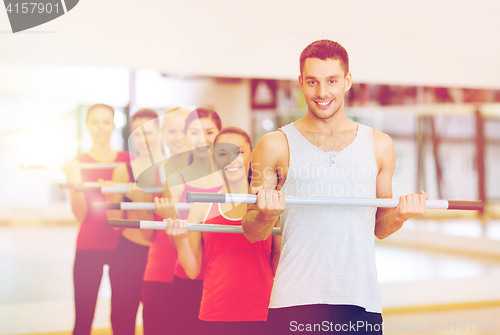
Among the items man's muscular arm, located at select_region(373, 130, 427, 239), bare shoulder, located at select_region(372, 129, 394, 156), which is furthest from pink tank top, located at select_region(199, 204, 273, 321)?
bare shoulder, located at select_region(372, 129, 394, 156)

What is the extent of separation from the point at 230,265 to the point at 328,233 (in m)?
0.51

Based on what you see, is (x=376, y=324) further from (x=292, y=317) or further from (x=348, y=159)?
(x=348, y=159)

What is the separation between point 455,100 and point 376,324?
169 inches

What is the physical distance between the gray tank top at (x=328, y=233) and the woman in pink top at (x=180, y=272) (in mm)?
712

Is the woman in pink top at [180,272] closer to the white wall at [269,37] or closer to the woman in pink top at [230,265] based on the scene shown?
the woman in pink top at [230,265]

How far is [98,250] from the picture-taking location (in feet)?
9.42

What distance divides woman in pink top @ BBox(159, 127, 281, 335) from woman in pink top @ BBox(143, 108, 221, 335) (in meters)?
0.21

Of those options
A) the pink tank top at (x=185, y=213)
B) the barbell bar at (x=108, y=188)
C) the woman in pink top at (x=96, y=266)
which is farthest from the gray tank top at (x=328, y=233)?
the woman in pink top at (x=96, y=266)

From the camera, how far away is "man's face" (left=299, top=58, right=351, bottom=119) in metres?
1.60

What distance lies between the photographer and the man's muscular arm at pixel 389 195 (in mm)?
1627

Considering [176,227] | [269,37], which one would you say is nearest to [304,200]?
[176,227]

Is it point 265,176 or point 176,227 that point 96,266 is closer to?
point 176,227

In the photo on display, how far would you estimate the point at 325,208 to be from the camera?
160 centimetres

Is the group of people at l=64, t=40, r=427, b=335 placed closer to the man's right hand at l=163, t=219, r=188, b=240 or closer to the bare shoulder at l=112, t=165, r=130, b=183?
the man's right hand at l=163, t=219, r=188, b=240
